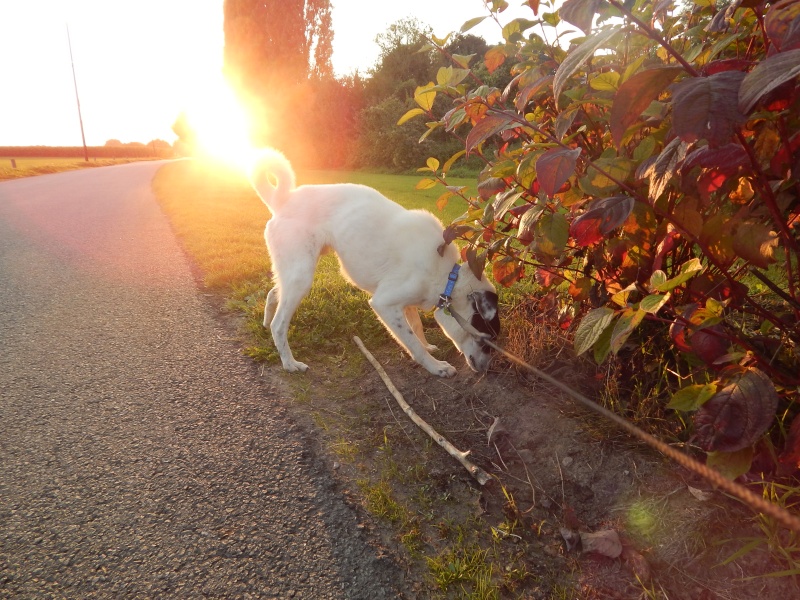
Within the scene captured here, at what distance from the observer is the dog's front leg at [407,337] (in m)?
3.29

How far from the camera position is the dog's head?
10.3ft

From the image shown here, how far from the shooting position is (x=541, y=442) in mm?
2365

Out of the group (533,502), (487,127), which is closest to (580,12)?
(487,127)

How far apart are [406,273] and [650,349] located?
66.0 inches

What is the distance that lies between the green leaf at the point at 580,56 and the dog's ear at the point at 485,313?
2.27 meters

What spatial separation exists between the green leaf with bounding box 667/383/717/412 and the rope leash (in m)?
0.23

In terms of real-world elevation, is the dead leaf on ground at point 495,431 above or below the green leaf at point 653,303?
below

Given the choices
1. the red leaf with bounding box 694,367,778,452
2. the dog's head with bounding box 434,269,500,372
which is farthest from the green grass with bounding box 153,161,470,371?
the red leaf with bounding box 694,367,778,452

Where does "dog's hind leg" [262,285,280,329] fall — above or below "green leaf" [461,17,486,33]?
below

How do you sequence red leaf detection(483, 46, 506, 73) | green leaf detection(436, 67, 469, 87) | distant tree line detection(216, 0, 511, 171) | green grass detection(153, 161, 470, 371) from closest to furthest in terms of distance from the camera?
green leaf detection(436, 67, 469, 87) → red leaf detection(483, 46, 506, 73) → green grass detection(153, 161, 470, 371) → distant tree line detection(216, 0, 511, 171)

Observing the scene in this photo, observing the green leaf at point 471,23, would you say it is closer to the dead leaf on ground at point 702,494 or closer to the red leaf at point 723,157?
the red leaf at point 723,157

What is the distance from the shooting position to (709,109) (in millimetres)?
907

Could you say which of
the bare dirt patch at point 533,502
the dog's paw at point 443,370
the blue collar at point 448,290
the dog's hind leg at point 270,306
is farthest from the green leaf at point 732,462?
the dog's hind leg at point 270,306

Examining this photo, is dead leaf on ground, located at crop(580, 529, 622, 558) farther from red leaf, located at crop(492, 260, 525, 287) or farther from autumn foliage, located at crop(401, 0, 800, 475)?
red leaf, located at crop(492, 260, 525, 287)
